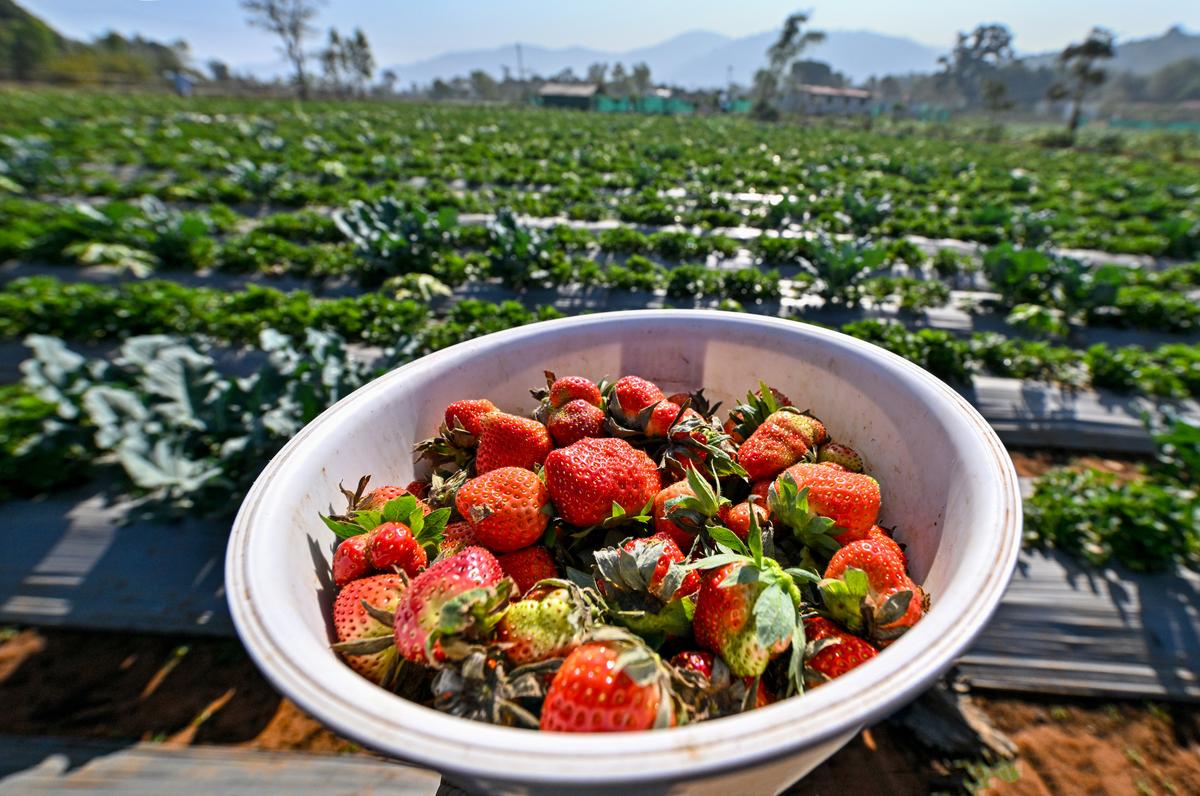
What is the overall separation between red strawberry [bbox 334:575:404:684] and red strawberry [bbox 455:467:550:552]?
0.62 ft

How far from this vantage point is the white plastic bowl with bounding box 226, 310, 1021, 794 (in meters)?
0.61

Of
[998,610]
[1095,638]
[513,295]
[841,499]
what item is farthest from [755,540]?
[513,295]

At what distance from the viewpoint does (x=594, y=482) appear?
47.3 inches

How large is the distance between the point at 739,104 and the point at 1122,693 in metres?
78.2

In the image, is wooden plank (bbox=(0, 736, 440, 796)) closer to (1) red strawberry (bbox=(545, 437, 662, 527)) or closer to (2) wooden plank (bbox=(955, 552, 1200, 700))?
(1) red strawberry (bbox=(545, 437, 662, 527))

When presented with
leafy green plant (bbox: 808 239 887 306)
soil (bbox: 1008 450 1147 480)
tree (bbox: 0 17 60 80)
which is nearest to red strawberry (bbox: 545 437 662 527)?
soil (bbox: 1008 450 1147 480)

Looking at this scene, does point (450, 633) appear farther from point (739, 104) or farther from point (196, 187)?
point (739, 104)

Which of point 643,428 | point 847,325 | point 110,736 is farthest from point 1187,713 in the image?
point 110,736

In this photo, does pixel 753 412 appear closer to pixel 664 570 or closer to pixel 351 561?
pixel 664 570

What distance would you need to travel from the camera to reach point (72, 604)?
9.76 ft

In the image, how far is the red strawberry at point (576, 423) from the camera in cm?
145

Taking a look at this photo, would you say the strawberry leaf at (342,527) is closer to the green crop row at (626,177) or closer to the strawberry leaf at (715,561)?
the strawberry leaf at (715,561)

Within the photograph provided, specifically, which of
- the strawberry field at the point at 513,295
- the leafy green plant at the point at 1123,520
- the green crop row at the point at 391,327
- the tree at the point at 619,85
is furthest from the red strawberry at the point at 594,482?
the tree at the point at 619,85

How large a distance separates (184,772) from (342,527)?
7.11 feet
